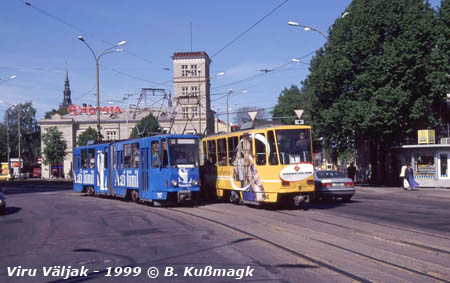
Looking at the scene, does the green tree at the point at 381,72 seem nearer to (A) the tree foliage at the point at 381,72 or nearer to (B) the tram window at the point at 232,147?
(A) the tree foliage at the point at 381,72

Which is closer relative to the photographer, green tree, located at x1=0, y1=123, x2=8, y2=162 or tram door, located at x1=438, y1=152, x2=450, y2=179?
tram door, located at x1=438, y1=152, x2=450, y2=179

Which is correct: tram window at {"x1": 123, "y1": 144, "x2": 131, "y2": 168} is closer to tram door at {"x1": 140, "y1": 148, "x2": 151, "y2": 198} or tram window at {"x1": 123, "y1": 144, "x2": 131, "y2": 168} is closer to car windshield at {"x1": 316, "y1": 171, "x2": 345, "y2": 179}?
tram door at {"x1": 140, "y1": 148, "x2": 151, "y2": 198}

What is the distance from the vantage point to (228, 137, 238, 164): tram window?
20.5 meters

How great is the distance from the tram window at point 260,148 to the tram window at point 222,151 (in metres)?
2.97

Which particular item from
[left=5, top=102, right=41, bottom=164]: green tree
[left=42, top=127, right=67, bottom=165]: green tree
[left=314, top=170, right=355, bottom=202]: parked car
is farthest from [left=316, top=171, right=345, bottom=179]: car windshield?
[left=5, top=102, right=41, bottom=164]: green tree

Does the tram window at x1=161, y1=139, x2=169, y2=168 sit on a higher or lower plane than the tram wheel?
higher

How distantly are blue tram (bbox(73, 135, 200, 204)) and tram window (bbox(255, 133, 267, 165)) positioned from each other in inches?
116

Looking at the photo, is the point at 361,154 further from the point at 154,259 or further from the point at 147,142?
the point at 154,259

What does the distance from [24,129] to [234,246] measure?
3990 inches

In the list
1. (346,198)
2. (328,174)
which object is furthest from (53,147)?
(346,198)

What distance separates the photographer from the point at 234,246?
10484 mm

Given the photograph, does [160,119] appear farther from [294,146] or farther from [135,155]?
[294,146]

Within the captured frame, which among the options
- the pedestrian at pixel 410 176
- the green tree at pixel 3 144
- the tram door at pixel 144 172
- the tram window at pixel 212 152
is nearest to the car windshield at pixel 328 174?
the tram window at pixel 212 152

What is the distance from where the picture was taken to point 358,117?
33281 millimetres
